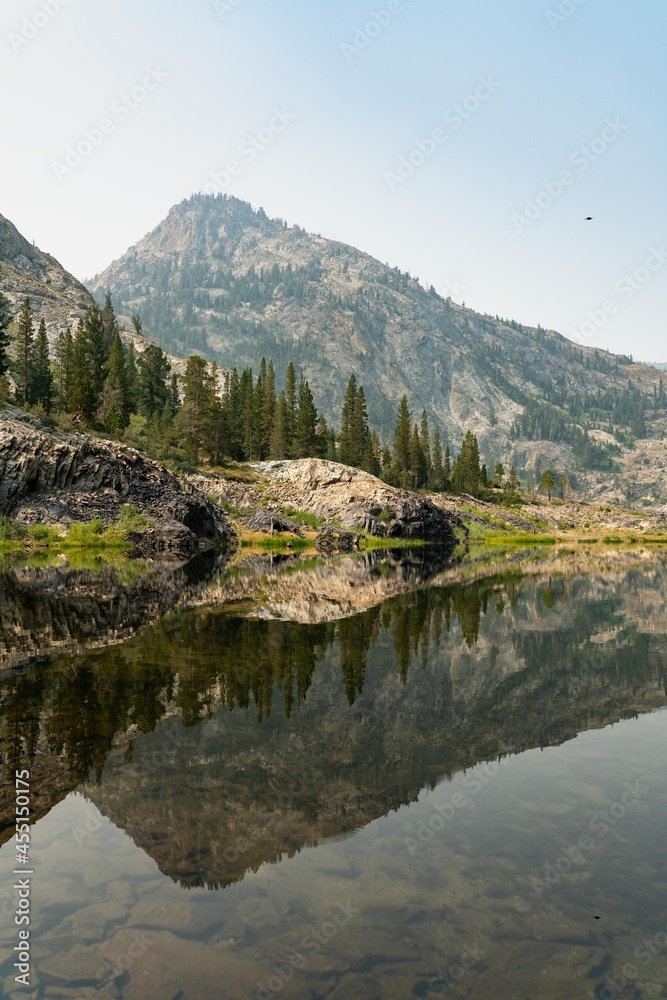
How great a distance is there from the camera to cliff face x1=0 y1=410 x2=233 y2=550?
6450cm

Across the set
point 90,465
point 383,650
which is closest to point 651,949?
point 383,650

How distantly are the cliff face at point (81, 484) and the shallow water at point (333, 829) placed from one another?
5242 cm

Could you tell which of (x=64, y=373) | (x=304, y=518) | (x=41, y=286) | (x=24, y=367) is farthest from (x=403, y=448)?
(x=41, y=286)

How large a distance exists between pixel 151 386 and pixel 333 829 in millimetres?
116875

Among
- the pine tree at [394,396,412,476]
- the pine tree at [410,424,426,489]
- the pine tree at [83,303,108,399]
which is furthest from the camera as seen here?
the pine tree at [394,396,412,476]

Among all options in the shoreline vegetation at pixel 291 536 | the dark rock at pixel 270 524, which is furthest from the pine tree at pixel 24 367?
the dark rock at pixel 270 524

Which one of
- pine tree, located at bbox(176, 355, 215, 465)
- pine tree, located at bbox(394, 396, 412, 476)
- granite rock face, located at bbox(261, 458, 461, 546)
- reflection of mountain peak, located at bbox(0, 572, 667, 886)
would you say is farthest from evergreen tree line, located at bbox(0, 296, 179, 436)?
reflection of mountain peak, located at bbox(0, 572, 667, 886)

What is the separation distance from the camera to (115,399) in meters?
96.4

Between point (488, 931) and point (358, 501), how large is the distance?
288 ft

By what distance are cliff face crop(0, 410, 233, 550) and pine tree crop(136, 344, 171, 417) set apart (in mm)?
45417

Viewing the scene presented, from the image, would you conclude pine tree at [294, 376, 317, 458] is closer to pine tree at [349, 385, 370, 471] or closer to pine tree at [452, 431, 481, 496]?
pine tree at [349, 385, 370, 471]

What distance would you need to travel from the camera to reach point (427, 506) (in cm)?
10612

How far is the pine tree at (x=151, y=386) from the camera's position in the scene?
116 m

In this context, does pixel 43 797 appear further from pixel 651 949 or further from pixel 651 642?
pixel 651 642
